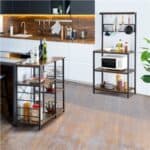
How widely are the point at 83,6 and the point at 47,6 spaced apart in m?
1.17

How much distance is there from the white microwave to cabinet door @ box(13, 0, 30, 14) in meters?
3.19

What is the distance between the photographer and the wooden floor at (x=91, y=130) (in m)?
3.80

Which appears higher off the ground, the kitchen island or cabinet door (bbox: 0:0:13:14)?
cabinet door (bbox: 0:0:13:14)

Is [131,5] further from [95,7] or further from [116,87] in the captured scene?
[116,87]

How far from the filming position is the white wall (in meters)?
6.03

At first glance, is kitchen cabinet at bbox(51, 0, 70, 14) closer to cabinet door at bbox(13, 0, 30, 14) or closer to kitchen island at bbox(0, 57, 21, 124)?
cabinet door at bbox(13, 0, 30, 14)

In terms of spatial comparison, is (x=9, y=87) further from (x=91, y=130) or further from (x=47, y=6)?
(x=47, y=6)

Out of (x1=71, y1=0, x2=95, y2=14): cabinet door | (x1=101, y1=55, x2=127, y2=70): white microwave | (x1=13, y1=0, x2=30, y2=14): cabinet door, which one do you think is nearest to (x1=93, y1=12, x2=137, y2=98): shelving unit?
(x1=101, y1=55, x2=127, y2=70): white microwave

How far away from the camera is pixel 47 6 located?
26.0 ft

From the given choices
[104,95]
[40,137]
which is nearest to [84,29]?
[104,95]

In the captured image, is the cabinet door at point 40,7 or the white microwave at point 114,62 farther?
the cabinet door at point 40,7

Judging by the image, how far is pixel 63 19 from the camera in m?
7.93

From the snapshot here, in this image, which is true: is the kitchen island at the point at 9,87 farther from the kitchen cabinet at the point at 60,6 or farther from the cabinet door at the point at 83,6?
the kitchen cabinet at the point at 60,6

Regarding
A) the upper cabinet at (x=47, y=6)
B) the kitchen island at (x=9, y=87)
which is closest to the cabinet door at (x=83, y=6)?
the upper cabinet at (x=47, y=6)
